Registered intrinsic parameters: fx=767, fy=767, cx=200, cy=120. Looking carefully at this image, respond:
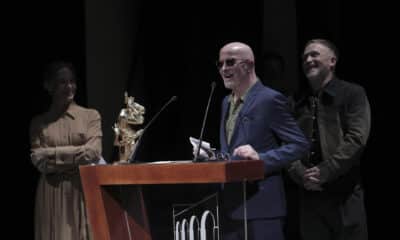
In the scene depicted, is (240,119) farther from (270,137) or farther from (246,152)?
(246,152)

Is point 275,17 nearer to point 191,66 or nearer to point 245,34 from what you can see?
point 245,34

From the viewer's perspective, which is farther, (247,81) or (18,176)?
(18,176)

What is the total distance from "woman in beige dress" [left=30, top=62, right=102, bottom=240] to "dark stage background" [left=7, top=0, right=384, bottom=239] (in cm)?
80

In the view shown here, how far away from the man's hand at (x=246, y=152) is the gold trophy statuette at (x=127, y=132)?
0.57m

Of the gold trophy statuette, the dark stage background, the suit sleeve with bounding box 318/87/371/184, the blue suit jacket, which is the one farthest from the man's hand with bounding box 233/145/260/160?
the dark stage background

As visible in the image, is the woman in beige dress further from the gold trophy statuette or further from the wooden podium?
the wooden podium

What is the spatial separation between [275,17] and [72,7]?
1.62 metres

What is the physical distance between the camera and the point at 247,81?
12.6 feet

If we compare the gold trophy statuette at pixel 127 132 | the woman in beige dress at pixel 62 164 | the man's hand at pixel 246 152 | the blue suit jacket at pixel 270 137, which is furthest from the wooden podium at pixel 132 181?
the woman in beige dress at pixel 62 164

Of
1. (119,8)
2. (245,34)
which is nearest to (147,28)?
(119,8)

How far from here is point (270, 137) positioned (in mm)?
3707

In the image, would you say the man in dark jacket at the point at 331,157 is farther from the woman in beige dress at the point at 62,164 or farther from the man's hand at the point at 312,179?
the woman in beige dress at the point at 62,164

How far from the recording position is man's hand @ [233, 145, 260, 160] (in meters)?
3.34

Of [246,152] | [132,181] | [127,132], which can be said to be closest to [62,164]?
[127,132]
